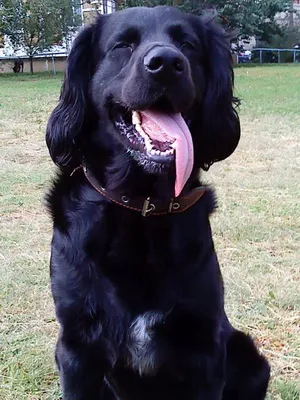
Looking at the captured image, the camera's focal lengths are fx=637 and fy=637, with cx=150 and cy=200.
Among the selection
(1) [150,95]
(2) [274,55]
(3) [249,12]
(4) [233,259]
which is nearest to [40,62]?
(3) [249,12]

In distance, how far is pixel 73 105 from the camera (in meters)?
2.19

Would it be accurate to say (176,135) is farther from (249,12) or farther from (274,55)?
(274,55)

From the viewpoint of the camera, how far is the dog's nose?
1916mm

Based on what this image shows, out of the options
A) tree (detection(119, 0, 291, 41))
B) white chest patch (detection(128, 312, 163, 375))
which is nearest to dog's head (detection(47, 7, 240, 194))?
white chest patch (detection(128, 312, 163, 375))

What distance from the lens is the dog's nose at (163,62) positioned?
1916mm

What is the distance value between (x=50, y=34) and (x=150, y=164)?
21.1 m

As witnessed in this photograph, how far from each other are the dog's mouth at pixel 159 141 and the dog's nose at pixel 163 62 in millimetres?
148

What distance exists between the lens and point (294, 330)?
306cm

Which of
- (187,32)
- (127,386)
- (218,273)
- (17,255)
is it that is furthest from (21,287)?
(187,32)

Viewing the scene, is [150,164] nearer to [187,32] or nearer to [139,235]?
[139,235]

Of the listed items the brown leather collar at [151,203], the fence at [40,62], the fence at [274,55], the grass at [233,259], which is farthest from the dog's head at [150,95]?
the fence at [274,55]

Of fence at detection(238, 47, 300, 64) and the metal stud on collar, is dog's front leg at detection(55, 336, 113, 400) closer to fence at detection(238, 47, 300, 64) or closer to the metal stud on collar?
the metal stud on collar

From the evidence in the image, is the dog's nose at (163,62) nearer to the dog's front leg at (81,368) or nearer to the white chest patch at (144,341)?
the white chest patch at (144,341)

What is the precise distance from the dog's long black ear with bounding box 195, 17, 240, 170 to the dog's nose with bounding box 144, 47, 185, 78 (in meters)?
0.34
